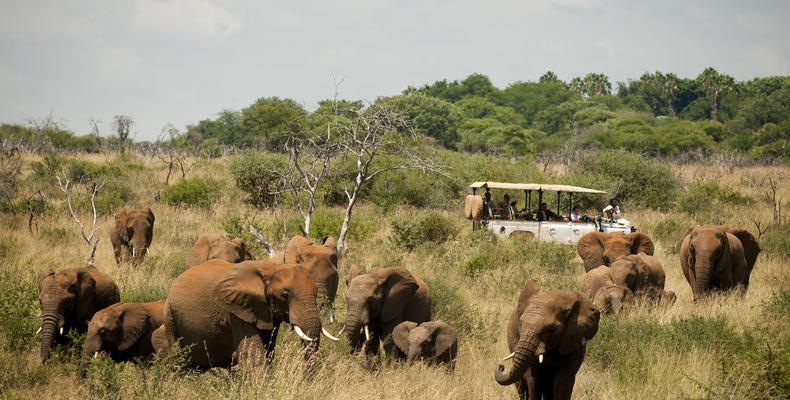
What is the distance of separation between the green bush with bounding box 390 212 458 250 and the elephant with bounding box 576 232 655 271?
4761 millimetres

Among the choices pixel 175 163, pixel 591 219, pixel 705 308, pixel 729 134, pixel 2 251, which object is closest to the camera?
pixel 705 308

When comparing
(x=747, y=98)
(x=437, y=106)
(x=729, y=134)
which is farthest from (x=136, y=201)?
(x=747, y=98)

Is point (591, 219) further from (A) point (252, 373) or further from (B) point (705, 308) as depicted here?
(A) point (252, 373)

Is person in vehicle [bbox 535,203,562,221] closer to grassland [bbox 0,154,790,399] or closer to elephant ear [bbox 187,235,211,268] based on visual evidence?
grassland [bbox 0,154,790,399]

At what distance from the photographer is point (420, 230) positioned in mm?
19766

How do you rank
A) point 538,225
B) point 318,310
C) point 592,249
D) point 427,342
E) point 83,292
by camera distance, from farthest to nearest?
point 538,225, point 592,249, point 83,292, point 427,342, point 318,310

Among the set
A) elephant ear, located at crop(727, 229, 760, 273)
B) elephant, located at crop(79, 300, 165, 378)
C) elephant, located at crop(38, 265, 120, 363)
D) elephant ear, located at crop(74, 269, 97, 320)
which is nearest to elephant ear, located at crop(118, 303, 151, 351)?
elephant, located at crop(79, 300, 165, 378)

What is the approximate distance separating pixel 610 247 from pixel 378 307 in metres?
7.65

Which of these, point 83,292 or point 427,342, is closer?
point 427,342

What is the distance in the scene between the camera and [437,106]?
7538cm

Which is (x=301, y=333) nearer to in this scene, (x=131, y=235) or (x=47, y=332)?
(x=47, y=332)

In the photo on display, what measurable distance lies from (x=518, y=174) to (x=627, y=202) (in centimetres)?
436

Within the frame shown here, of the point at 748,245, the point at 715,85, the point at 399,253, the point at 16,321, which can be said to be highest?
the point at 715,85

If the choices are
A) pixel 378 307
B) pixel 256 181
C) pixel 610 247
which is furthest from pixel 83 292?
pixel 256 181
